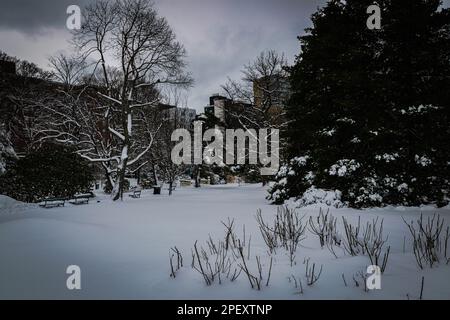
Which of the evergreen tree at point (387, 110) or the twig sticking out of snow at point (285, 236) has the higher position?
the evergreen tree at point (387, 110)

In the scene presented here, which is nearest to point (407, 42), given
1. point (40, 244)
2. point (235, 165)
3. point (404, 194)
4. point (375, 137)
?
point (375, 137)

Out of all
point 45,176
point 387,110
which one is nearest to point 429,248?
point 387,110

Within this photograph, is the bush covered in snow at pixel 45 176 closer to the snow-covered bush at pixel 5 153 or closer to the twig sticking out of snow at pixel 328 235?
the snow-covered bush at pixel 5 153

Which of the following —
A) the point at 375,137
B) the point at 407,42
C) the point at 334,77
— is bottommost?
the point at 375,137

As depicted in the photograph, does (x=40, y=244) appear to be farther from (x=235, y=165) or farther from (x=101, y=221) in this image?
(x=235, y=165)

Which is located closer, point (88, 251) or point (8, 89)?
point (88, 251)

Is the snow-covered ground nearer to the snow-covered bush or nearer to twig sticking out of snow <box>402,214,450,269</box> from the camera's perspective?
twig sticking out of snow <box>402,214,450,269</box>

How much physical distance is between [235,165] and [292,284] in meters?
35.6

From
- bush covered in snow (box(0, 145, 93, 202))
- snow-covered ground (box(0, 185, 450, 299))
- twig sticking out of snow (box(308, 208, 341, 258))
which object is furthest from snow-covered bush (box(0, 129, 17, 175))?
twig sticking out of snow (box(308, 208, 341, 258))

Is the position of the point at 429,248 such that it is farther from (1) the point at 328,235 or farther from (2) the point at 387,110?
(2) the point at 387,110

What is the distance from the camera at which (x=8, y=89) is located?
22.0 m

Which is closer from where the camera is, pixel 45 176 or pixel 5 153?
pixel 45 176

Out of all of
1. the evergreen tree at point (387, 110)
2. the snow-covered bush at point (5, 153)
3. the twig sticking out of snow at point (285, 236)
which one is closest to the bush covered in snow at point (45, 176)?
the snow-covered bush at point (5, 153)

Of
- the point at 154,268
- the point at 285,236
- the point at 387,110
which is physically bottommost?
the point at 154,268
